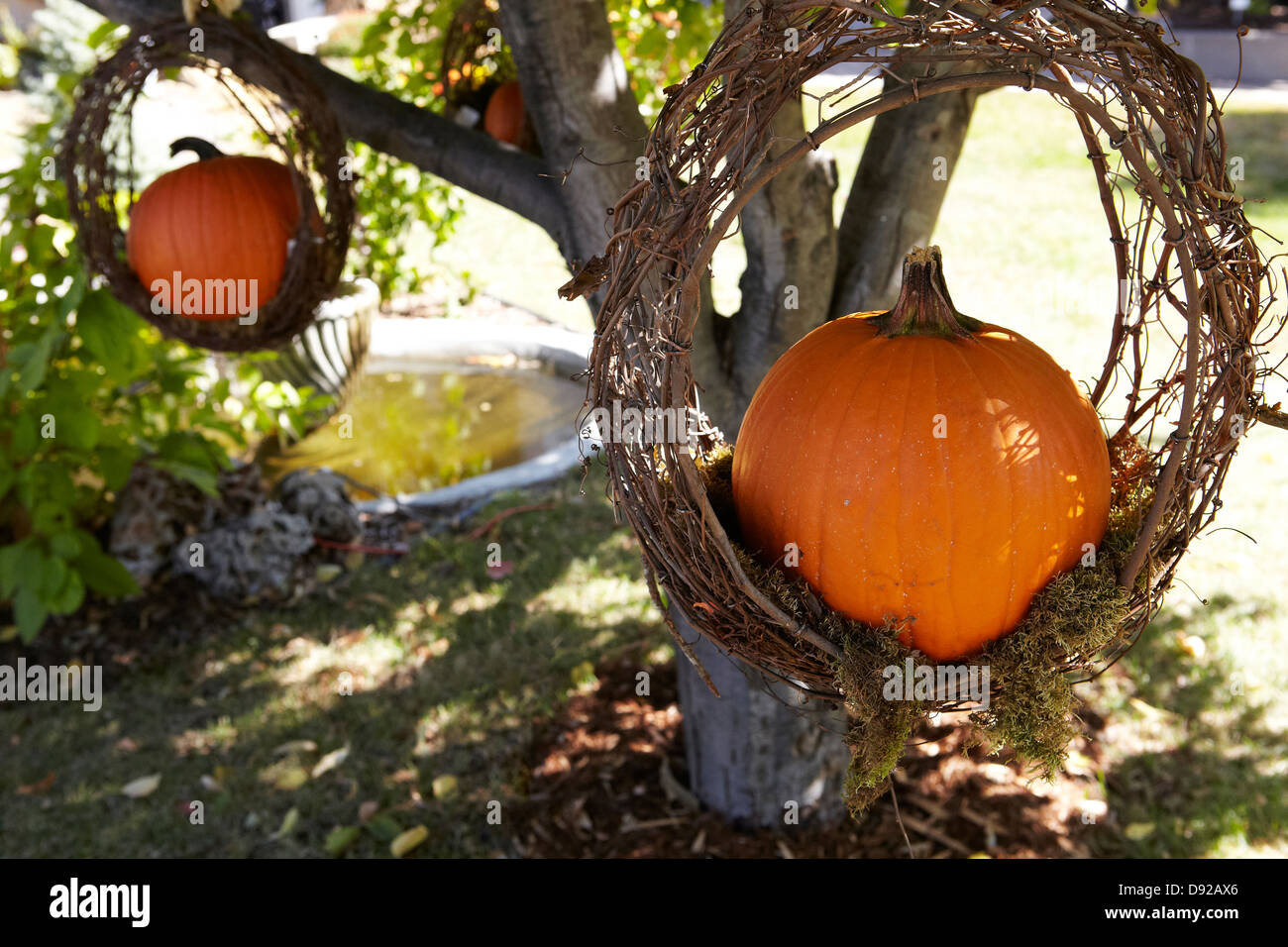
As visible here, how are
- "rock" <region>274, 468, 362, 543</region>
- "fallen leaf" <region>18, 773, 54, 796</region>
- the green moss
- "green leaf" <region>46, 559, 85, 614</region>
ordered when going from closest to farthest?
the green moss
"fallen leaf" <region>18, 773, 54, 796</region>
"green leaf" <region>46, 559, 85, 614</region>
"rock" <region>274, 468, 362, 543</region>

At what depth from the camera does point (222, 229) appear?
277 centimetres

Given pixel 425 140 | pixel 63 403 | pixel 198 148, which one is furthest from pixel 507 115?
pixel 63 403

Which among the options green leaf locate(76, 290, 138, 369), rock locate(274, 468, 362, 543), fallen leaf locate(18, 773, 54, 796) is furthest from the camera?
rock locate(274, 468, 362, 543)

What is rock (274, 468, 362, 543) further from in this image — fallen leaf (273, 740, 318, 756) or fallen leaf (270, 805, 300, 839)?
fallen leaf (270, 805, 300, 839)

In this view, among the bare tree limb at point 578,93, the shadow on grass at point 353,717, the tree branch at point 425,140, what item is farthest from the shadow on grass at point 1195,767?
the tree branch at point 425,140

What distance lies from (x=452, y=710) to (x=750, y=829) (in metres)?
1.23

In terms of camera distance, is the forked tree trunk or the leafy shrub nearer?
the forked tree trunk

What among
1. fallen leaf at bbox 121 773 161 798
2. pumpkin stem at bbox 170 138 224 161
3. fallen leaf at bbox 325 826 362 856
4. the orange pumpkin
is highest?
the orange pumpkin

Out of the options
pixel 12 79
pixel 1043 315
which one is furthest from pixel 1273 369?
pixel 12 79

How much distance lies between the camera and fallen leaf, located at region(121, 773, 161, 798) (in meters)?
3.55

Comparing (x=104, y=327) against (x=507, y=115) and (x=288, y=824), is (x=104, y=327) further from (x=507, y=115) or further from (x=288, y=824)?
(x=288, y=824)

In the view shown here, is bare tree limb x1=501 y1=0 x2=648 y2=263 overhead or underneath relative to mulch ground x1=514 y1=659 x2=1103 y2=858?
overhead

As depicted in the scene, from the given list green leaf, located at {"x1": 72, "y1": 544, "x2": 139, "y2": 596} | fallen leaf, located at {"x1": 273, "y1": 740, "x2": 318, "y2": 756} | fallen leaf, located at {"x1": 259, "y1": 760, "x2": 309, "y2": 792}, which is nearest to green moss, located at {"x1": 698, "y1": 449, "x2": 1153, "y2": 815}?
fallen leaf, located at {"x1": 259, "y1": 760, "x2": 309, "y2": 792}
